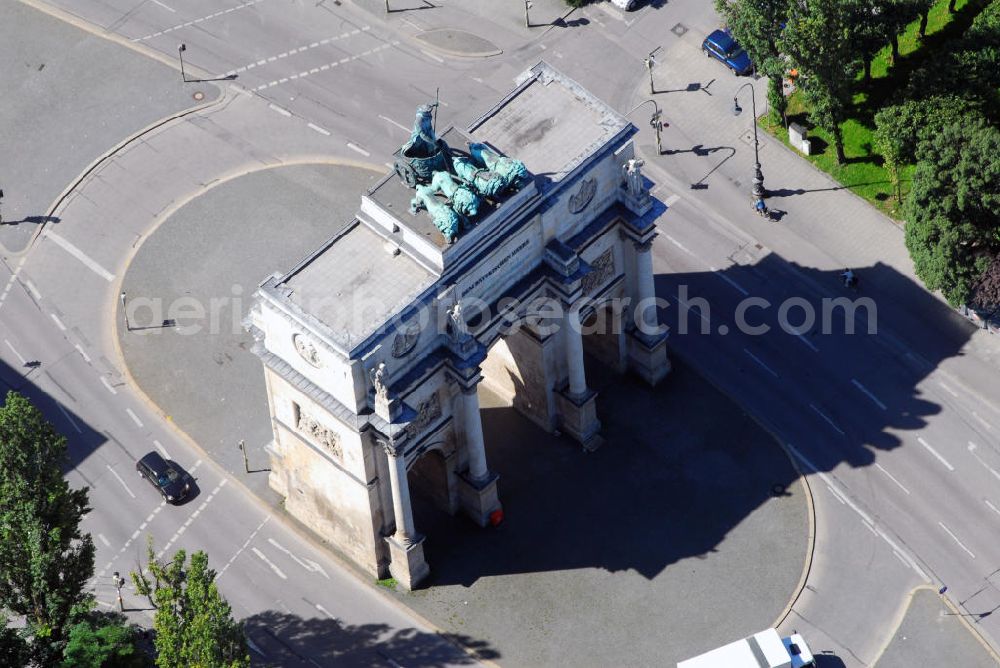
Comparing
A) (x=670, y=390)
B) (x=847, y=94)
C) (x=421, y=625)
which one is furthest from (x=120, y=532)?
(x=847, y=94)

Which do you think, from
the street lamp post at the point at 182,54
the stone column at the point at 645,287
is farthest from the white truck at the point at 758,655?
the street lamp post at the point at 182,54

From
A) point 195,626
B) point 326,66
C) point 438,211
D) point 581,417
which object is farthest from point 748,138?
point 195,626

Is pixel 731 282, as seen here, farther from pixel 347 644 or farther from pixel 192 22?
pixel 192 22

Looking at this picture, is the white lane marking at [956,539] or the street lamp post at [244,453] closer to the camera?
the white lane marking at [956,539]

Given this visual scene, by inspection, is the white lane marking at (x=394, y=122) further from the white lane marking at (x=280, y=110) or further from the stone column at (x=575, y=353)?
the stone column at (x=575, y=353)

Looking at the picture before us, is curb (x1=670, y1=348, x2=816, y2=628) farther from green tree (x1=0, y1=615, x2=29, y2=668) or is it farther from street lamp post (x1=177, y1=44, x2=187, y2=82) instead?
green tree (x1=0, y1=615, x2=29, y2=668)

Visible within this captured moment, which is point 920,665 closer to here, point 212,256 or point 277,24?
point 212,256
